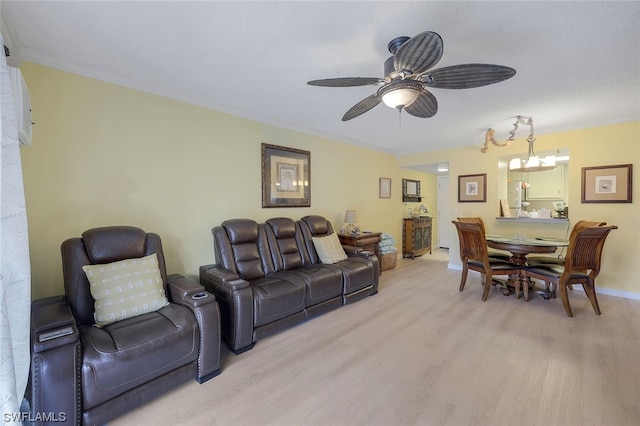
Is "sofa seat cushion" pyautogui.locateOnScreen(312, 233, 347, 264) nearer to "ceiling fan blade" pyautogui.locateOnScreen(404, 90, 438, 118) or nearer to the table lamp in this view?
the table lamp

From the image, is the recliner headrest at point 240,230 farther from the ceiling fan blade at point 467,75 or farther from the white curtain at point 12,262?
the ceiling fan blade at point 467,75

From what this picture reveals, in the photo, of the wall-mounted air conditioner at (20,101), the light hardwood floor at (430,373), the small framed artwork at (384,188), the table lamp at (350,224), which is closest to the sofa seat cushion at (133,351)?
the light hardwood floor at (430,373)

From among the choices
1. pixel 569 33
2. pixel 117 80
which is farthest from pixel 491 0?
pixel 117 80

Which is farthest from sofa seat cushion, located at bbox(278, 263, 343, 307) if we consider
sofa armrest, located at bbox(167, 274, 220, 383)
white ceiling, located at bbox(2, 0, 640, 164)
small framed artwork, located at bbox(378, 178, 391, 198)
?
small framed artwork, located at bbox(378, 178, 391, 198)

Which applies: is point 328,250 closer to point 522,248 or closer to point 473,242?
point 473,242

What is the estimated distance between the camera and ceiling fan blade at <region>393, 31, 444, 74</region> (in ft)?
4.47

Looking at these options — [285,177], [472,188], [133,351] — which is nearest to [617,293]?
[472,188]

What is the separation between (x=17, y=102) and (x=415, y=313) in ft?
12.1

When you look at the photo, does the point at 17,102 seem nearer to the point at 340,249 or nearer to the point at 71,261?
the point at 71,261

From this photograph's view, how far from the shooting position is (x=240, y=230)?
3066 mm

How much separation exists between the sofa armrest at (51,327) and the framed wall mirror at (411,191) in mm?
5900

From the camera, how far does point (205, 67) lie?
227 cm

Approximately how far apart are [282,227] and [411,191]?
13.6 feet

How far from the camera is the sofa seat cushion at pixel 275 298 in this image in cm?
242
